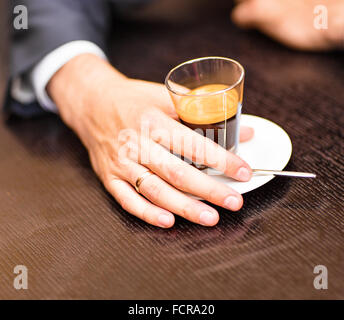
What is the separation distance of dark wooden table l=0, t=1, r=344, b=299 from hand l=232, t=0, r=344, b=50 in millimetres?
56

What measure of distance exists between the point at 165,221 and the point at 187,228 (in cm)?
3

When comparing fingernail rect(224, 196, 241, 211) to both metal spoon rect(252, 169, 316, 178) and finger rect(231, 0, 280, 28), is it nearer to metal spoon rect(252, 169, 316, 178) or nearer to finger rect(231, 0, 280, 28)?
metal spoon rect(252, 169, 316, 178)

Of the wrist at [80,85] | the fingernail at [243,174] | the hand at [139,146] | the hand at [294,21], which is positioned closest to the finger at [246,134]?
the hand at [139,146]

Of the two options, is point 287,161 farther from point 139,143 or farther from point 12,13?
point 12,13

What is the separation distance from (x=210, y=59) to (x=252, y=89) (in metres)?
0.24

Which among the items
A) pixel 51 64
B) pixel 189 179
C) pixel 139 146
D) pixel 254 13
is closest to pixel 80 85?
pixel 51 64

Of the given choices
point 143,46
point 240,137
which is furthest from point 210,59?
point 143,46

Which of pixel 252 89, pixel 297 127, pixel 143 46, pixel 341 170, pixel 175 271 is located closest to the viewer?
pixel 175 271

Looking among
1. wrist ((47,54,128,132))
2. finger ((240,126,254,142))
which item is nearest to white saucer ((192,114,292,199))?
finger ((240,126,254,142))

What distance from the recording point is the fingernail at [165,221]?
2.08ft

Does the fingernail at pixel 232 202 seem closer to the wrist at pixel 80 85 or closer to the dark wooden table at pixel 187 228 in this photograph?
the dark wooden table at pixel 187 228

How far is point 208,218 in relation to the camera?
2.02 ft

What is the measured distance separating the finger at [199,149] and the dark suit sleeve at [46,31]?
1.18 feet

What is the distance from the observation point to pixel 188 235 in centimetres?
62
